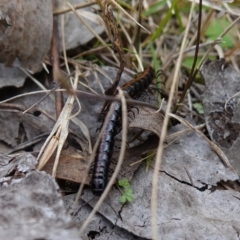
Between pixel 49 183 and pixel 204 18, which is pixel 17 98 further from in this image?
pixel 204 18

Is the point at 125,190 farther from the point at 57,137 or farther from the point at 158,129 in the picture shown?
the point at 57,137

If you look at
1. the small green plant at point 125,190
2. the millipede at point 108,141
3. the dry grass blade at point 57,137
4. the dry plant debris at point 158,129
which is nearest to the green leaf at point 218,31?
the dry plant debris at point 158,129

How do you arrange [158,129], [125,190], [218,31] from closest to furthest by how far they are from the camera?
[125,190] < [158,129] < [218,31]

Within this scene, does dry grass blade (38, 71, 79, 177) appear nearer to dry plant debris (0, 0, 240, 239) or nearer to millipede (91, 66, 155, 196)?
dry plant debris (0, 0, 240, 239)

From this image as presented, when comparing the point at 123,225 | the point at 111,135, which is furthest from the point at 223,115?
the point at 123,225

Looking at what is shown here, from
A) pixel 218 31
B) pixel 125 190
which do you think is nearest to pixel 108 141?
pixel 125 190

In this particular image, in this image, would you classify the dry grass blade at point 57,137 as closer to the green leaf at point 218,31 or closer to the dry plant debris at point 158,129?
the dry plant debris at point 158,129

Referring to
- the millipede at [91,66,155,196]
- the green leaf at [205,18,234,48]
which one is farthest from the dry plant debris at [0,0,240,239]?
the millipede at [91,66,155,196]
